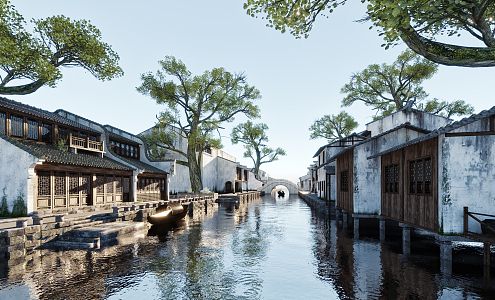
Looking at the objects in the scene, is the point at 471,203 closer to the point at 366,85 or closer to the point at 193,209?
the point at 193,209

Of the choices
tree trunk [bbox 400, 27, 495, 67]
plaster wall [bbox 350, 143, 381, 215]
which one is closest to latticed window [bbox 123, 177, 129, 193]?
plaster wall [bbox 350, 143, 381, 215]

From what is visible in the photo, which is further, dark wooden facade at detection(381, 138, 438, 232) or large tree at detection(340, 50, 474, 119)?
large tree at detection(340, 50, 474, 119)

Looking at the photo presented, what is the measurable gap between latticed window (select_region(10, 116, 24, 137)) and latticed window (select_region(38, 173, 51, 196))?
11.4 ft

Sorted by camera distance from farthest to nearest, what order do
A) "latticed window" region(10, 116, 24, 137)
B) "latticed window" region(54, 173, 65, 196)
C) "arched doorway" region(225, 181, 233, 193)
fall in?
"arched doorway" region(225, 181, 233, 193) → "latticed window" region(54, 173, 65, 196) → "latticed window" region(10, 116, 24, 137)

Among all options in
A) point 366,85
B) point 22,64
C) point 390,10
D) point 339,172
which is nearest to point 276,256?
point 390,10

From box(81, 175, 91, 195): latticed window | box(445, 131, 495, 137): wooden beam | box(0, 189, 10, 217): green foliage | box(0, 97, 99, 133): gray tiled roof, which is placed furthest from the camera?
box(81, 175, 91, 195): latticed window

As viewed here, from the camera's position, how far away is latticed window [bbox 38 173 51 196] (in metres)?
18.1

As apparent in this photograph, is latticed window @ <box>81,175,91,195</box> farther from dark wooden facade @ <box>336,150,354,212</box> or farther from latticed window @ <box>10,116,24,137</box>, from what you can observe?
dark wooden facade @ <box>336,150,354,212</box>

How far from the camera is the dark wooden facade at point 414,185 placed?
36.1ft

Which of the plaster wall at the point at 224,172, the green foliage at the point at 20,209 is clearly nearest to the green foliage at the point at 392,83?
the plaster wall at the point at 224,172

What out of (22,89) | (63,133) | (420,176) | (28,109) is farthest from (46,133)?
(420,176)

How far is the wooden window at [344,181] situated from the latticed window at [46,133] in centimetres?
2142

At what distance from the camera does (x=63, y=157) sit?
19609 mm

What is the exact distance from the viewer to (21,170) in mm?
16484
